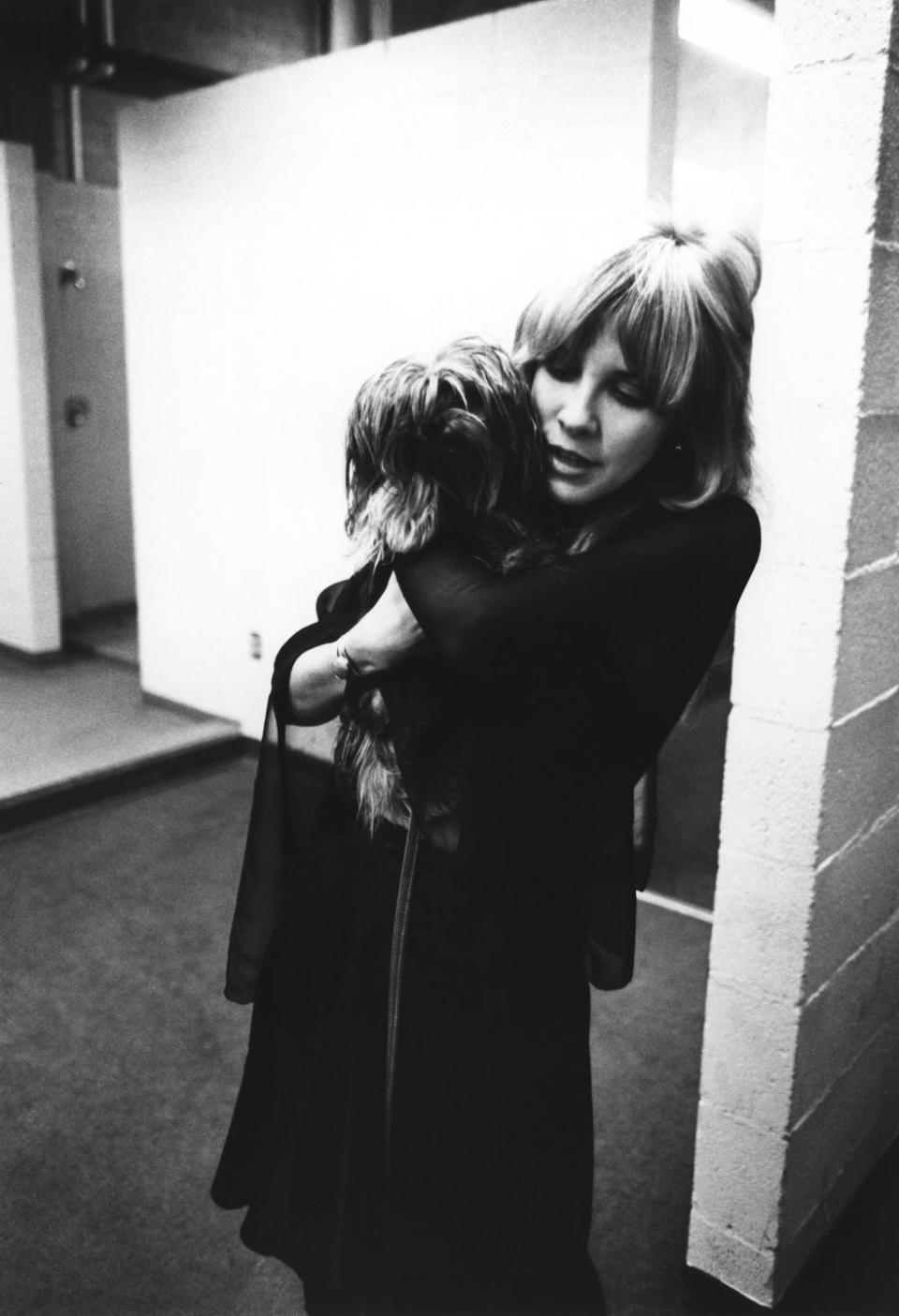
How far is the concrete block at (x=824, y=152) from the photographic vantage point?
1290 mm

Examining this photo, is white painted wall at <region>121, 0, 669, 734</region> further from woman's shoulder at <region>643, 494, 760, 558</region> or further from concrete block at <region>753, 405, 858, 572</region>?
woman's shoulder at <region>643, 494, 760, 558</region>

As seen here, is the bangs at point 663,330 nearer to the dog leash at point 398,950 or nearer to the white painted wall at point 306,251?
the dog leash at point 398,950

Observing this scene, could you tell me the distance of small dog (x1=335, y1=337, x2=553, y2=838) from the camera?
85 centimetres

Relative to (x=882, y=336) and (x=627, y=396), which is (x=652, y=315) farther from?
(x=882, y=336)

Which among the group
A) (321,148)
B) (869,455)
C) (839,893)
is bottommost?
(839,893)

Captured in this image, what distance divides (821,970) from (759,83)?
3.11 meters

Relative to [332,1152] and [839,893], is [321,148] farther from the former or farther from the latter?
[332,1152]

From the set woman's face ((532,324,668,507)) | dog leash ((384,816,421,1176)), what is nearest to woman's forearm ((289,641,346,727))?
dog leash ((384,816,421,1176))

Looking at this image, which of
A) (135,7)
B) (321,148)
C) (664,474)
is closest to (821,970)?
(664,474)

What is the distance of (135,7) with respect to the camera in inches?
195

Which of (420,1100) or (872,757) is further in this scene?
(872,757)

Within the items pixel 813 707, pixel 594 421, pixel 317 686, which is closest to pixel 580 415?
pixel 594 421

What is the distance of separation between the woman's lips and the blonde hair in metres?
0.07

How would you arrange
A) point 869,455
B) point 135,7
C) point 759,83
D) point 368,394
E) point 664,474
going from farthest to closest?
point 135,7 < point 759,83 < point 869,455 < point 664,474 < point 368,394
